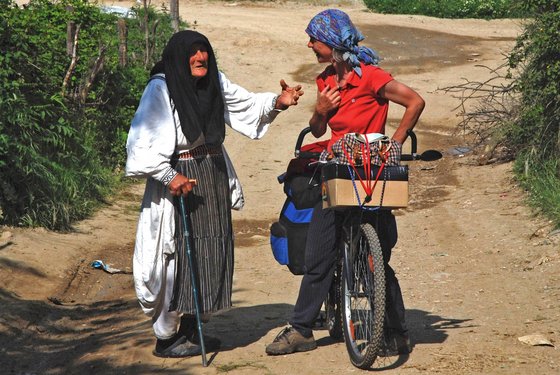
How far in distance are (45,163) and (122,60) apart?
162 inches

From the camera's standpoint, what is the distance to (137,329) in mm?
7113

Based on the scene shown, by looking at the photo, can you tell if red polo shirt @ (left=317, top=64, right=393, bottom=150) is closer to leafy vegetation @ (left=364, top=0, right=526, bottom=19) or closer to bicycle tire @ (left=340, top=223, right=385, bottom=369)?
bicycle tire @ (left=340, top=223, right=385, bottom=369)

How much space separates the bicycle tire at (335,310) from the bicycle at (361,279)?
11 centimetres

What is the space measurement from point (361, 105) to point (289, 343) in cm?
138

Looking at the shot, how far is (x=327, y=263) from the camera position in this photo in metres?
5.93

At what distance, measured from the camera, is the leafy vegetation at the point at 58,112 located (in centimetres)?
989

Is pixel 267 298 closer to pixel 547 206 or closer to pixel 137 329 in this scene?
pixel 137 329

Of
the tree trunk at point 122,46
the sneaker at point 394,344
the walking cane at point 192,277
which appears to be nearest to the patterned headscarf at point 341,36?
the walking cane at point 192,277

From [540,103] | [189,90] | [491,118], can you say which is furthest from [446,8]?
[189,90]

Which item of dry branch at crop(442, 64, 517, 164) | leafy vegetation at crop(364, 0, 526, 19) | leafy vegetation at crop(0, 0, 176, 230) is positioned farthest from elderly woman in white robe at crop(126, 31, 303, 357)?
leafy vegetation at crop(364, 0, 526, 19)

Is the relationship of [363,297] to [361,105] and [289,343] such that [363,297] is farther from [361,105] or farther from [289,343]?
[361,105]

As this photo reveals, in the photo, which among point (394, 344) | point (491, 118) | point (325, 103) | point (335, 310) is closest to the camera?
point (325, 103)

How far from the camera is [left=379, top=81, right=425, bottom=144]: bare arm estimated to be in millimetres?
5631

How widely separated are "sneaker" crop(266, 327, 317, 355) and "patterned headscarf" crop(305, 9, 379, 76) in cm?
149
